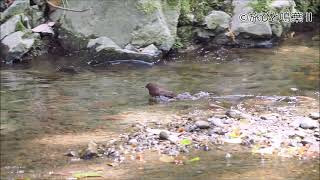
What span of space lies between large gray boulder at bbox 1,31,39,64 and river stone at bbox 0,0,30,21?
53 cm

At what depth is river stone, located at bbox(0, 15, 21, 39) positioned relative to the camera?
8.51 meters

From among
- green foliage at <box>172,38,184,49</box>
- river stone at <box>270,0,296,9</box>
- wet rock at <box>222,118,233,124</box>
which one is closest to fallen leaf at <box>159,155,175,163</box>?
wet rock at <box>222,118,233,124</box>

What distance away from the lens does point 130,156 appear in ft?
14.0

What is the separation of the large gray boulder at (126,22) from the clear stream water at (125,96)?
1.60 ft

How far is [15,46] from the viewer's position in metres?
8.29

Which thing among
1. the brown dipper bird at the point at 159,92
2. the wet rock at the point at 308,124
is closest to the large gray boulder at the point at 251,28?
the brown dipper bird at the point at 159,92

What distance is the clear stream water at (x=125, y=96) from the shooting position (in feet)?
13.0

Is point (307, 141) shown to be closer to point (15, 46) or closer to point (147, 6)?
point (147, 6)

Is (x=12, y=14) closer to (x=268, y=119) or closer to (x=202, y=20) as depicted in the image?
(x=202, y=20)

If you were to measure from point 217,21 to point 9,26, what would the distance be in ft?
10.5

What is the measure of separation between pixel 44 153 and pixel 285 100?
263cm

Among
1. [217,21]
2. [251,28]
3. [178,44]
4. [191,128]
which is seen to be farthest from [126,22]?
[191,128]

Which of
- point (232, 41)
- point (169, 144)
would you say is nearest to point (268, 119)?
point (169, 144)

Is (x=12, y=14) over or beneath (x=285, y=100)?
over
